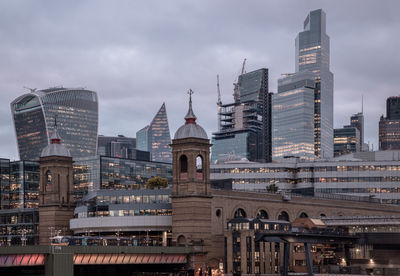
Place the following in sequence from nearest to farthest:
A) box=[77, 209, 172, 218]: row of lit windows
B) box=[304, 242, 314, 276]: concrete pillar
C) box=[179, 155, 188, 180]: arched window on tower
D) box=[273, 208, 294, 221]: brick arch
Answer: box=[304, 242, 314, 276]: concrete pillar < box=[179, 155, 188, 180]: arched window on tower < box=[77, 209, 172, 218]: row of lit windows < box=[273, 208, 294, 221]: brick arch

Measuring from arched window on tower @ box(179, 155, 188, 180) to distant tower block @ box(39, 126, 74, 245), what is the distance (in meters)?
39.6

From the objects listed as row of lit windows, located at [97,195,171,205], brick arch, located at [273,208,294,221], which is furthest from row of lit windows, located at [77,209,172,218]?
brick arch, located at [273,208,294,221]

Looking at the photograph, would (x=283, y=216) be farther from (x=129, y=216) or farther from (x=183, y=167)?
(x=129, y=216)

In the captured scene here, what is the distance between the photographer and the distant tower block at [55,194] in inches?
6811

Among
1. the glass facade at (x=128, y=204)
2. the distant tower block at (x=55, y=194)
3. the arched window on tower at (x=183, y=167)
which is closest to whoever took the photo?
the arched window on tower at (x=183, y=167)

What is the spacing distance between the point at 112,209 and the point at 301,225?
44616 millimetres

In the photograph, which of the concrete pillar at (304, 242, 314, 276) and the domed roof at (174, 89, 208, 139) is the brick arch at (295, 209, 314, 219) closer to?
the concrete pillar at (304, 242, 314, 276)

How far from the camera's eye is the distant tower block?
173 metres

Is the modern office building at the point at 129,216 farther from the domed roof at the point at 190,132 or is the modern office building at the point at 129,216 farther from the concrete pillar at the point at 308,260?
the concrete pillar at the point at 308,260

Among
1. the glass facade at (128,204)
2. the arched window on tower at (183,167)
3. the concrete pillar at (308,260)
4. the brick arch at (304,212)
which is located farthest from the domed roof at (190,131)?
the brick arch at (304,212)

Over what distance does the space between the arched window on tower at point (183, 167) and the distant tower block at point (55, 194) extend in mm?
39563

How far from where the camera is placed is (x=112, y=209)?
6304 inches

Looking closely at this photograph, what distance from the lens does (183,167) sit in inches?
5846

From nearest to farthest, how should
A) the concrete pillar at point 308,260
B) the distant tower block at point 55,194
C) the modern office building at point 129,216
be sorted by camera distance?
the concrete pillar at point 308,260
the modern office building at point 129,216
the distant tower block at point 55,194
